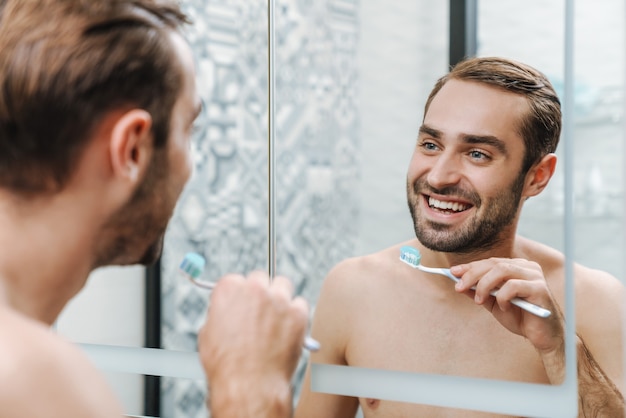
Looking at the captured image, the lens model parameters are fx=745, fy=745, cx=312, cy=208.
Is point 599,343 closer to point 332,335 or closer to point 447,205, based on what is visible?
point 447,205

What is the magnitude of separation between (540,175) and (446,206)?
5.8 inches

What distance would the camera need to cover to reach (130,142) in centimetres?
81

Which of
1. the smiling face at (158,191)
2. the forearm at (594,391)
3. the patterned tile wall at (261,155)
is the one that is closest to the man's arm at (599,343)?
the forearm at (594,391)

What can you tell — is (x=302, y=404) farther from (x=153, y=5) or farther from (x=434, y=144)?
(x=153, y=5)

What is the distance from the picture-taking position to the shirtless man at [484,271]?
1050 millimetres

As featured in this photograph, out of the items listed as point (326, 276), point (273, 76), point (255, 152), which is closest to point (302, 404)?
point (326, 276)

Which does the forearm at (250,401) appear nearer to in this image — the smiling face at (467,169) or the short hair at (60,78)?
the short hair at (60,78)

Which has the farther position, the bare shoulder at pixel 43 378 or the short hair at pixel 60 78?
the short hair at pixel 60 78

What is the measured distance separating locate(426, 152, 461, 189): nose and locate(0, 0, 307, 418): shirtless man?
38 centimetres

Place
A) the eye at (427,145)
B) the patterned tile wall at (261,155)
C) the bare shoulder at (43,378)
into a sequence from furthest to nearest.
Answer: the patterned tile wall at (261,155) < the eye at (427,145) < the bare shoulder at (43,378)

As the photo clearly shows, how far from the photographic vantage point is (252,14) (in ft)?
4.32

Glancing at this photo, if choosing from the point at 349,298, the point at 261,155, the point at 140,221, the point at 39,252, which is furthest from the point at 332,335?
the point at 39,252

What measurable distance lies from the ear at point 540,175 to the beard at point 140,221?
1.65 ft

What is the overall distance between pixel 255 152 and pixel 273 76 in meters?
0.14
